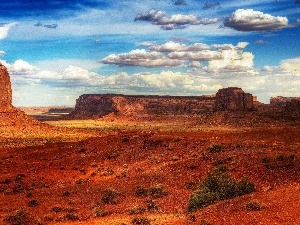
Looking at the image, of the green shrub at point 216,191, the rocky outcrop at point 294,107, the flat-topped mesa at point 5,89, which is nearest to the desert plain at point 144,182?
the green shrub at point 216,191

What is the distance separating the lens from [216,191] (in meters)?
15.2

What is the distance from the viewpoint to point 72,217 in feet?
52.3

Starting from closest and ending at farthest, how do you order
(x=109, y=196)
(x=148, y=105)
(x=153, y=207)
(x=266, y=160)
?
(x=153, y=207)
(x=109, y=196)
(x=266, y=160)
(x=148, y=105)

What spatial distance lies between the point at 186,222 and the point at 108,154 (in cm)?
2015

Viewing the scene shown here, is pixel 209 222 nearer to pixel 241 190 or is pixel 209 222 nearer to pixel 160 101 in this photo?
pixel 241 190

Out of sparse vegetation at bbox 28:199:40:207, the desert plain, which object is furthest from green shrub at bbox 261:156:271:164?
sparse vegetation at bbox 28:199:40:207

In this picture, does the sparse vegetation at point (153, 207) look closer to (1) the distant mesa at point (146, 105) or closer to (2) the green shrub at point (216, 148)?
(2) the green shrub at point (216, 148)

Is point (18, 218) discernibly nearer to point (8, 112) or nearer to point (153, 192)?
point (153, 192)

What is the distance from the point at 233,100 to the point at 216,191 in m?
126

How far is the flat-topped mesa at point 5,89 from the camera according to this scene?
83188 mm

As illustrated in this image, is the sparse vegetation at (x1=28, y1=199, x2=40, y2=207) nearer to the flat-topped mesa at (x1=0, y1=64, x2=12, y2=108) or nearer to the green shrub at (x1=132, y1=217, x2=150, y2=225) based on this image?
the green shrub at (x1=132, y1=217, x2=150, y2=225)

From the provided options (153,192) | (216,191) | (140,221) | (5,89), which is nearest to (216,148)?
(153,192)

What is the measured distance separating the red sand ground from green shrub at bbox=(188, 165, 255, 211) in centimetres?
68

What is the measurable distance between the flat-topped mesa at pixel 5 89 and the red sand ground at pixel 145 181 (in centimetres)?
5116
